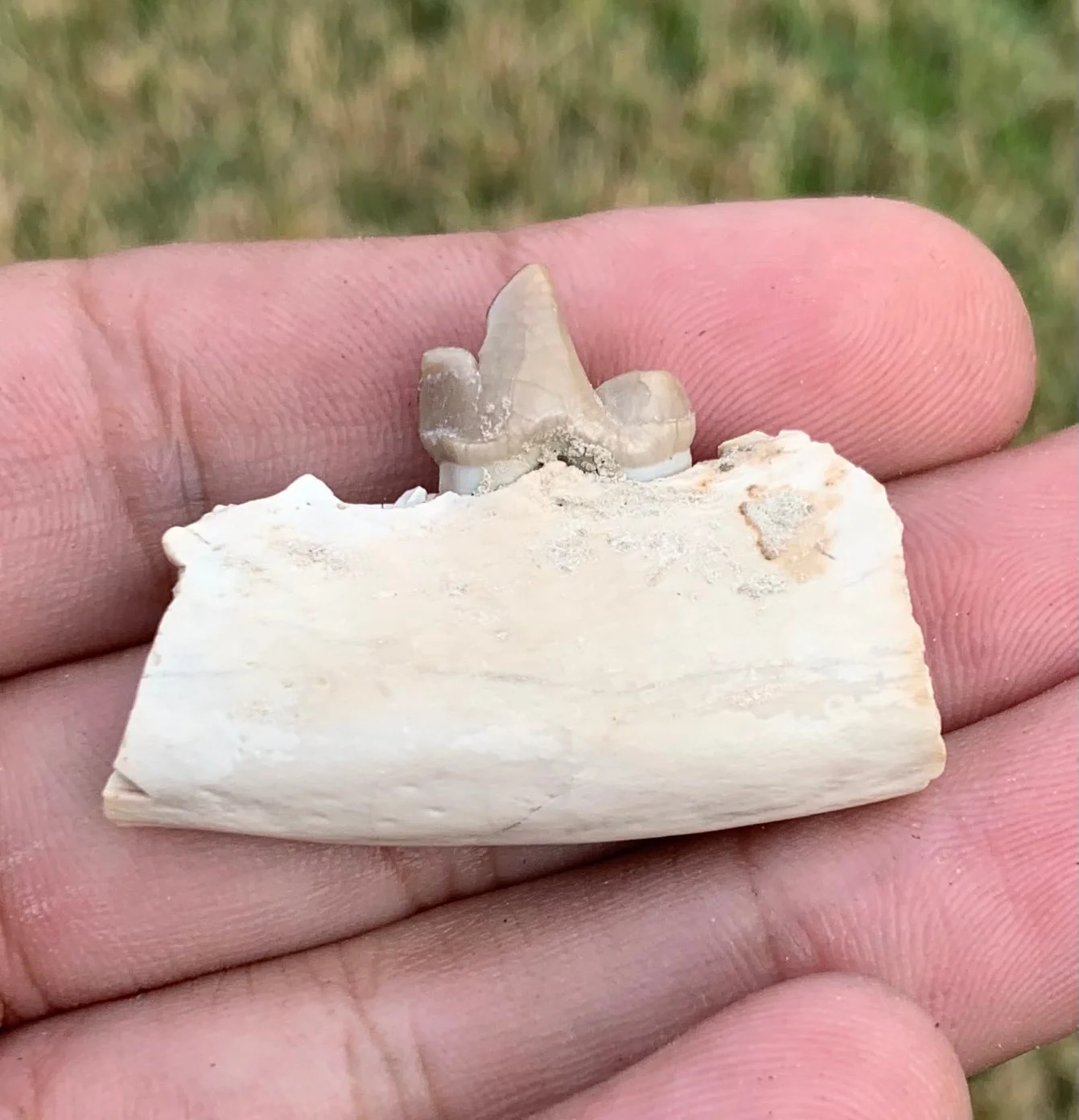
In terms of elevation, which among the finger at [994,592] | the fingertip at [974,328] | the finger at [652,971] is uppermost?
the fingertip at [974,328]

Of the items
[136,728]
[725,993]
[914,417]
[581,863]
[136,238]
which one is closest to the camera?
[136,728]

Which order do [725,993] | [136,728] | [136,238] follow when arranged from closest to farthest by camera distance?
[136,728], [725,993], [136,238]

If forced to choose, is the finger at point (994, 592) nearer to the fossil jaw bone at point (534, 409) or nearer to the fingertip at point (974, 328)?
the fingertip at point (974, 328)

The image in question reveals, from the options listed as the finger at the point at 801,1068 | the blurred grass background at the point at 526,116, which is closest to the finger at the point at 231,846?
the finger at the point at 801,1068

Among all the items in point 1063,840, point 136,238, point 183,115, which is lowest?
point 1063,840

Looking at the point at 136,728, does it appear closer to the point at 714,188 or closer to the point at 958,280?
the point at 958,280

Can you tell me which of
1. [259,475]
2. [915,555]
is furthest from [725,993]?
[259,475]

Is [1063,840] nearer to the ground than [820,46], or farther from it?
nearer to the ground

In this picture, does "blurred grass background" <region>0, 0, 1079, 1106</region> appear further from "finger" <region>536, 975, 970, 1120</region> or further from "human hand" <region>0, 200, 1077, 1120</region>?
"finger" <region>536, 975, 970, 1120</region>
